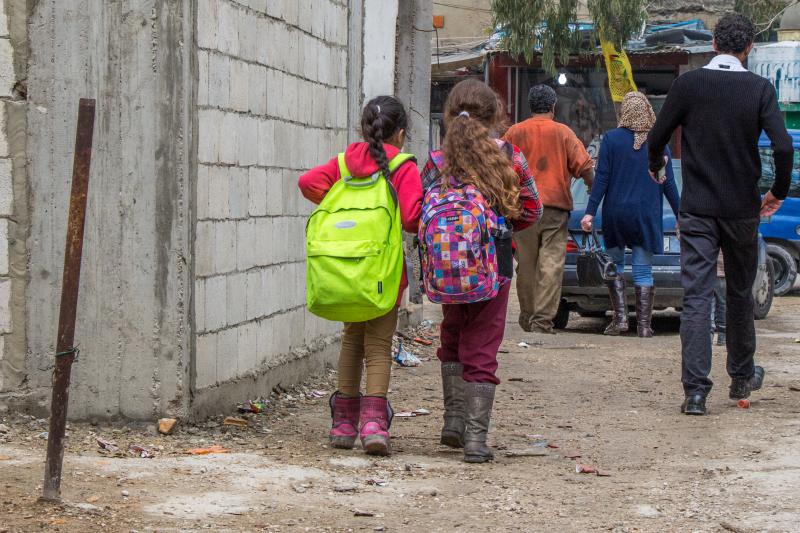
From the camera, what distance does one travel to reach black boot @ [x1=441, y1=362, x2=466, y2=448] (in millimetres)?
6395

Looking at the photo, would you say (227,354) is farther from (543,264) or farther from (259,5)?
(543,264)

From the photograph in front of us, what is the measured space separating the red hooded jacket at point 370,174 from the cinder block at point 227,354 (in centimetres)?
103

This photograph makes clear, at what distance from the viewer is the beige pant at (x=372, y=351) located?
20.6 ft

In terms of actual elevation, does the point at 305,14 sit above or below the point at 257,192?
above

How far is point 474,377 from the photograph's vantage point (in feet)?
20.2

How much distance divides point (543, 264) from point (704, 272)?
3551mm

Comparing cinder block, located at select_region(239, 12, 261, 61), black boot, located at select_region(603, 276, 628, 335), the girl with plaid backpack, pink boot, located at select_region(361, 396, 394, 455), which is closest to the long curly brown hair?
the girl with plaid backpack

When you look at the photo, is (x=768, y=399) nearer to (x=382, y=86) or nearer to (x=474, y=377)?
(x=474, y=377)

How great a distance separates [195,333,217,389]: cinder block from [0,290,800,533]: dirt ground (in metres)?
0.23

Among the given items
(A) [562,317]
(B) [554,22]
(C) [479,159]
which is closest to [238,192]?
(C) [479,159]

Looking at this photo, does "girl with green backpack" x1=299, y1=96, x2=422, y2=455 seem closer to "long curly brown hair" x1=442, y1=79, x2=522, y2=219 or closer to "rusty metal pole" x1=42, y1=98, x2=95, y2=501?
"long curly brown hair" x1=442, y1=79, x2=522, y2=219

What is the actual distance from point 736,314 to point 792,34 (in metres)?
16.9

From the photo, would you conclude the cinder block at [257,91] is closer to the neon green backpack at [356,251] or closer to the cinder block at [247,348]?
the cinder block at [247,348]

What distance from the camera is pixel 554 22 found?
73.3 feet
